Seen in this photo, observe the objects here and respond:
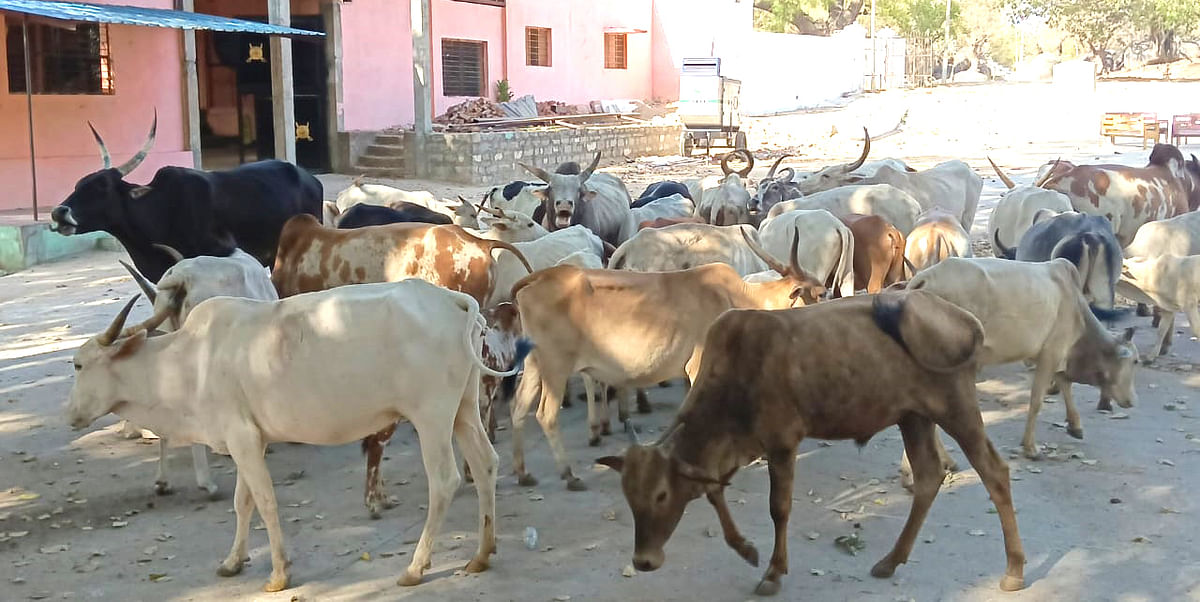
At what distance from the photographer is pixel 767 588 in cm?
484

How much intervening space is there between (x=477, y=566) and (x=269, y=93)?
58.6ft

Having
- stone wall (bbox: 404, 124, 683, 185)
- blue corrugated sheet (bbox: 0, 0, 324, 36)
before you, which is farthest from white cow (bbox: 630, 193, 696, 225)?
stone wall (bbox: 404, 124, 683, 185)

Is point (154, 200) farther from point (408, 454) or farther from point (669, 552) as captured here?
point (669, 552)

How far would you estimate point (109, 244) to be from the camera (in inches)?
555

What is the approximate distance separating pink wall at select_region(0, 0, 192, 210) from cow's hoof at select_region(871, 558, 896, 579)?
13261 mm

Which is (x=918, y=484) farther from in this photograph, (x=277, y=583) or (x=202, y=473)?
(x=202, y=473)

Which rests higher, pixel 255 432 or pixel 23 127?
pixel 23 127

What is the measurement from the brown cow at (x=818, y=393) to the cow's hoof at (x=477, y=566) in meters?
0.75

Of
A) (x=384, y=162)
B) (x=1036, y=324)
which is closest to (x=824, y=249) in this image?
(x=1036, y=324)

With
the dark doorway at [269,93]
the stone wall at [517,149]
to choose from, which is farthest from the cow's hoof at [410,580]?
the dark doorway at [269,93]

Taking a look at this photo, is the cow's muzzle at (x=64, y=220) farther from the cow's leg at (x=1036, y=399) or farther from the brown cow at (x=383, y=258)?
the cow's leg at (x=1036, y=399)

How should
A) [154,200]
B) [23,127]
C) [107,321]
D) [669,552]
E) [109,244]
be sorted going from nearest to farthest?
[669,552], [154,200], [107,321], [109,244], [23,127]

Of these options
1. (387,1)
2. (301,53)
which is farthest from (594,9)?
(301,53)

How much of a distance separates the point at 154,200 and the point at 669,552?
4.96m
